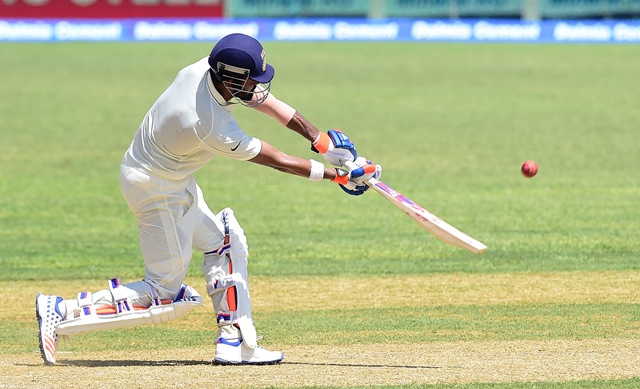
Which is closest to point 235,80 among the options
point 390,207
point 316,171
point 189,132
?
point 189,132

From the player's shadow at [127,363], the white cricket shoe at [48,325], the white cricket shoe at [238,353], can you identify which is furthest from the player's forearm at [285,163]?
the white cricket shoe at [48,325]

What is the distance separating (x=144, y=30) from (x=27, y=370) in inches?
1125

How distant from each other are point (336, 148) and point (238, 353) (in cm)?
145

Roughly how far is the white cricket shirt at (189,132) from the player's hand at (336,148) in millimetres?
639

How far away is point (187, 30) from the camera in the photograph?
34031 mm

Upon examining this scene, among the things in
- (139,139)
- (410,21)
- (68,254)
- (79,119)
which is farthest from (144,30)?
(139,139)

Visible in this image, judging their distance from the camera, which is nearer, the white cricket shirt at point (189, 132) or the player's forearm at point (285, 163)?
the white cricket shirt at point (189, 132)

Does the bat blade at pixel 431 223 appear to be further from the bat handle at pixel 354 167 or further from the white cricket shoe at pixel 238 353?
the white cricket shoe at pixel 238 353

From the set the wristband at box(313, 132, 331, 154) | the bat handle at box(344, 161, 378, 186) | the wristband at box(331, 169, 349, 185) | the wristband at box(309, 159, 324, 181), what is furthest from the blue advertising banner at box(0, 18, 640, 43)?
the wristband at box(309, 159, 324, 181)

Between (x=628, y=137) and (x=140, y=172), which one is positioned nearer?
(x=140, y=172)

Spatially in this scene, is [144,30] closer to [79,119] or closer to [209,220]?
[79,119]

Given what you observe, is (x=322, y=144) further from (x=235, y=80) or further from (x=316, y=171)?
(x=235, y=80)

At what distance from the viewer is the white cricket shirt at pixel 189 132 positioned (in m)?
6.53

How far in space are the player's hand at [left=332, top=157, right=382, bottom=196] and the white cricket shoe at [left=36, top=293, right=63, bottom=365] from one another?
194cm
